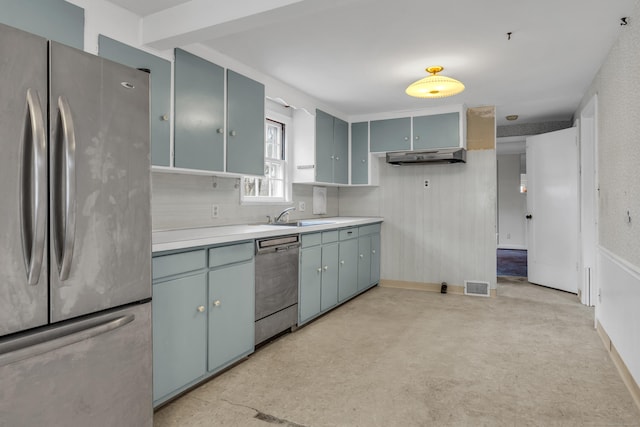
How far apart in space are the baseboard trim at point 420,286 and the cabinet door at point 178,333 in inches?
133

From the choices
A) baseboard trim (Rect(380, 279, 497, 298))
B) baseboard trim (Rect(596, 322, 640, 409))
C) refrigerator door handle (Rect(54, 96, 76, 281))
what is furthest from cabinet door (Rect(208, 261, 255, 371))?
baseboard trim (Rect(380, 279, 497, 298))

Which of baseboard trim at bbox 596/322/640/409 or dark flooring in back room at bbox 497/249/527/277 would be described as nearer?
baseboard trim at bbox 596/322/640/409

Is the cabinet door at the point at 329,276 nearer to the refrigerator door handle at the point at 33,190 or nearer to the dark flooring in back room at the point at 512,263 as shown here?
the refrigerator door handle at the point at 33,190

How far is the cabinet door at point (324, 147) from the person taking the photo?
451cm

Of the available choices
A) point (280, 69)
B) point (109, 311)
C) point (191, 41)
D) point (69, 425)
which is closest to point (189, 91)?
point (191, 41)

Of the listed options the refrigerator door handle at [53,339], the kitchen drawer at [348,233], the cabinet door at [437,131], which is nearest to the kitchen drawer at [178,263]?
the refrigerator door handle at [53,339]

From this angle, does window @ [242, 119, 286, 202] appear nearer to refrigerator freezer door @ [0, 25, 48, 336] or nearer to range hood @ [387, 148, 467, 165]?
range hood @ [387, 148, 467, 165]

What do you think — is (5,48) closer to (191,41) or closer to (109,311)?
(109,311)

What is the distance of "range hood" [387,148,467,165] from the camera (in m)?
4.56

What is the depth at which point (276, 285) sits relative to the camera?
3.12m

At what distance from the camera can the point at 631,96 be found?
245 centimetres

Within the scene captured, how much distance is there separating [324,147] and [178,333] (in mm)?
2952

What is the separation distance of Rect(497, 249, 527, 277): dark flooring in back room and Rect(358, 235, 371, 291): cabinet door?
2.56 m

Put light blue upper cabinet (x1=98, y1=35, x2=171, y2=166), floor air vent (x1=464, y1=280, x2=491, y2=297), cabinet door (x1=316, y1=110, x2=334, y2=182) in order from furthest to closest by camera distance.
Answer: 1. floor air vent (x1=464, y1=280, x2=491, y2=297)
2. cabinet door (x1=316, y1=110, x2=334, y2=182)
3. light blue upper cabinet (x1=98, y1=35, x2=171, y2=166)
